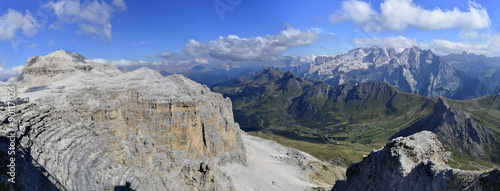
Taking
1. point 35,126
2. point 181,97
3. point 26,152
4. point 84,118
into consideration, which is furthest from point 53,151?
point 181,97

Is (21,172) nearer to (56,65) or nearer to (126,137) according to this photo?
(126,137)

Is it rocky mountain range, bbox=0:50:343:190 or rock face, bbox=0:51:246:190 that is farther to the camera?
rock face, bbox=0:51:246:190

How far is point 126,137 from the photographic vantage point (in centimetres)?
7306

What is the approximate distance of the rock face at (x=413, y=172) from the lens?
2609cm

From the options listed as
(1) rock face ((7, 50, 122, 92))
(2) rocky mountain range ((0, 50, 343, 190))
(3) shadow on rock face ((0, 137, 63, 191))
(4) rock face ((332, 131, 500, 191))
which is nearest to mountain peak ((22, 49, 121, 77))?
(1) rock face ((7, 50, 122, 92))

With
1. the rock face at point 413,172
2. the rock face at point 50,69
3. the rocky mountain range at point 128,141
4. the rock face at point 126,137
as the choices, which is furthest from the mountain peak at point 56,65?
the rock face at point 413,172

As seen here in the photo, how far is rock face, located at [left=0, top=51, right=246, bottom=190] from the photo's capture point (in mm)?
40469

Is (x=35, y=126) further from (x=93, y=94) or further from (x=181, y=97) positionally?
(x=181, y=97)

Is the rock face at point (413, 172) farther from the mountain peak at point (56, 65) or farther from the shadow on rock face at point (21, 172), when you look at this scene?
the mountain peak at point (56, 65)

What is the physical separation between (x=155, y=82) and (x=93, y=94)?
2756cm

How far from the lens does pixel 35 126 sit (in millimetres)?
43469

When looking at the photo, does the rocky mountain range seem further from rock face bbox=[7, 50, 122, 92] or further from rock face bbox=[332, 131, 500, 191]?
rock face bbox=[7, 50, 122, 92]

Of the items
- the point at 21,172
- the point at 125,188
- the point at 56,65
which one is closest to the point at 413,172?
the point at 125,188

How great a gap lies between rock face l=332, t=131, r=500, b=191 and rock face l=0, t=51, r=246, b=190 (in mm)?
46824
